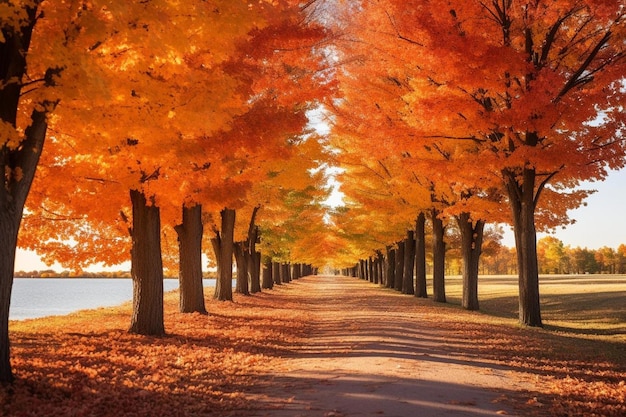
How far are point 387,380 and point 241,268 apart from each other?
2473cm

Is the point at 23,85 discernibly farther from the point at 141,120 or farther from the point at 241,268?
the point at 241,268

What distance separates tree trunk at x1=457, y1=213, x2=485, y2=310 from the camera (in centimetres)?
2347

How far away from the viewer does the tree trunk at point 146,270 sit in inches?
519

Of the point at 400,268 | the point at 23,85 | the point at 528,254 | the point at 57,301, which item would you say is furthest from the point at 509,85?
the point at 57,301

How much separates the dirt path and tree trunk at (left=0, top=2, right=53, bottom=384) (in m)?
3.38

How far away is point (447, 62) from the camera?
1351 centimetres

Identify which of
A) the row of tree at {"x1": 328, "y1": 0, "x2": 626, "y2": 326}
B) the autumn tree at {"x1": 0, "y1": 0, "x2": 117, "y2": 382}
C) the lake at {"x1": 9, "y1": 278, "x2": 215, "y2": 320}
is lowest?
the lake at {"x1": 9, "y1": 278, "x2": 215, "y2": 320}

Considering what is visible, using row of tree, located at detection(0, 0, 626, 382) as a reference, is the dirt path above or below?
below

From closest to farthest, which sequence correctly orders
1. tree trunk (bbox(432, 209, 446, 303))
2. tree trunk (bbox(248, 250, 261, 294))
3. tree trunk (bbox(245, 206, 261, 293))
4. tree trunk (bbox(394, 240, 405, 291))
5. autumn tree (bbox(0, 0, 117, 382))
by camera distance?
autumn tree (bbox(0, 0, 117, 382)), tree trunk (bbox(432, 209, 446, 303)), tree trunk (bbox(245, 206, 261, 293)), tree trunk (bbox(248, 250, 261, 294)), tree trunk (bbox(394, 240, 405, 291))

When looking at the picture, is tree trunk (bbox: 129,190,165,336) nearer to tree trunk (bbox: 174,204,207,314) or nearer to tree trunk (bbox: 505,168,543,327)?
tree trunk (bbox: 174,204,207,314)

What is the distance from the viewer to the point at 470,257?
23.7 m

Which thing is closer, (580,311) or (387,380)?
(387,380)

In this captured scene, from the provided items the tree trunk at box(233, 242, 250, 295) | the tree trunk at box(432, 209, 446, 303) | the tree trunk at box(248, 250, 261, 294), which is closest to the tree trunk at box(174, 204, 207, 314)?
the tree trunk at box(233, 242, 250, 295)

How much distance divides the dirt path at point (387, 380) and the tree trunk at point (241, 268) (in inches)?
707
